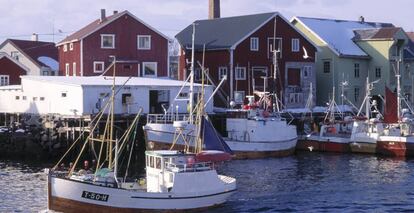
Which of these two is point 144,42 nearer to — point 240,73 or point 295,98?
point 240,73

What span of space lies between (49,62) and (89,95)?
2860cm

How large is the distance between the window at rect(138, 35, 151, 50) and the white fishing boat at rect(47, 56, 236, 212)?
115 ft

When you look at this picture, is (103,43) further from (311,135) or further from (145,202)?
(145,202)

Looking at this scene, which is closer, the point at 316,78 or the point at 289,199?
the point at 289,199

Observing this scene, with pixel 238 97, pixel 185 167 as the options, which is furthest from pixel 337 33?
pixel 185 167

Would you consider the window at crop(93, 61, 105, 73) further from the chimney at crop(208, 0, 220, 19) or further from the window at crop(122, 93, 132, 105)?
the chimney at crop(208, 0, 220, 19)

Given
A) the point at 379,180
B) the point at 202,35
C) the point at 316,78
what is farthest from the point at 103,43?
the point at 379,180

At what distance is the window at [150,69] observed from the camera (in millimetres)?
67750

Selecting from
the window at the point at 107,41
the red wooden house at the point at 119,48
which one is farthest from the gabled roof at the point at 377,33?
the window at the point at 107,41

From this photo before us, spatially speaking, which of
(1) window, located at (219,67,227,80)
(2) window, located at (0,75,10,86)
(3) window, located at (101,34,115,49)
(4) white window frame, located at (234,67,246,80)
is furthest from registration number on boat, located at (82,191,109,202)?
(2) window, located at (0,75,10,86)

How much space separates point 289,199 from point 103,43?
34147 mm

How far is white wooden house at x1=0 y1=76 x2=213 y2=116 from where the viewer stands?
55.0 metres

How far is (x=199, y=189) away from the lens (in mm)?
31812

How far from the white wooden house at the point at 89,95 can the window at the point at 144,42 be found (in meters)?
6.61
